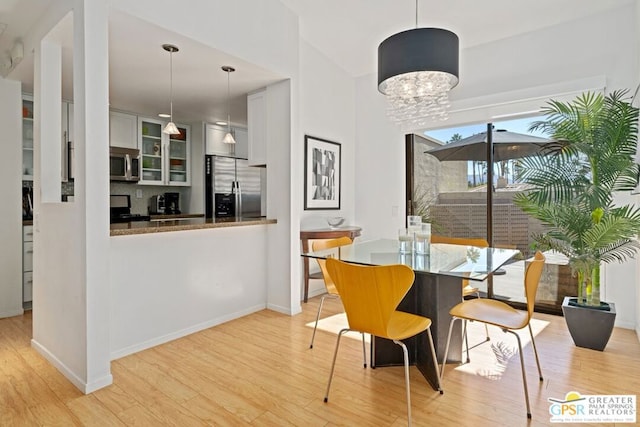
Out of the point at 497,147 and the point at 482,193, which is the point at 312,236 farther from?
the point at 497,147

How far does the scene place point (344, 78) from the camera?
474 cm

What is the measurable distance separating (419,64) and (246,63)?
64.3 inches

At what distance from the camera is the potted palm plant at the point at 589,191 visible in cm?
265

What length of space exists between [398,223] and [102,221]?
339cm

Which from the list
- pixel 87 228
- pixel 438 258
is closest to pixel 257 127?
pixel 87 228

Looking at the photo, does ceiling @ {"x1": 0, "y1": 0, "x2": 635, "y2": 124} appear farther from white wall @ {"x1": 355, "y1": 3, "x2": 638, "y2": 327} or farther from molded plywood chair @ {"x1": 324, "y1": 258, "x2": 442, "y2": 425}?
molded plywood chair @ {"x1": 324, "y1": 258, "x2": 442, "y2": 425}

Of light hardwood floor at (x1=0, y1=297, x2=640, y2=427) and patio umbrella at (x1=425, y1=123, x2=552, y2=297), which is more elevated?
patio umbrella at (x1=425, y1=123, x2=552, y2=297)

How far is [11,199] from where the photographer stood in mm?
3506

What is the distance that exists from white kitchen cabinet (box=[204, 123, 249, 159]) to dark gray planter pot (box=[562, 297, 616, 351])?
15.9 feet

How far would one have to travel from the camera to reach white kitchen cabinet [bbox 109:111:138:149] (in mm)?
4742

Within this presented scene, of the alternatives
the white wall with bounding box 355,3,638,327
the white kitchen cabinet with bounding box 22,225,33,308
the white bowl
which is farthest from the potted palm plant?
the white kitchen cabinet with bounding box 22,225,33,308

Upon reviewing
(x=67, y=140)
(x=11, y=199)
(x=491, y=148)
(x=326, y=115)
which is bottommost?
(x=11, y=199)

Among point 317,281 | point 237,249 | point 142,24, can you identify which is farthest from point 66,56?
point 317,281

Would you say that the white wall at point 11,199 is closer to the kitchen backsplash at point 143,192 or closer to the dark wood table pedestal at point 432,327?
the kitchen backsplash at point 143,192
